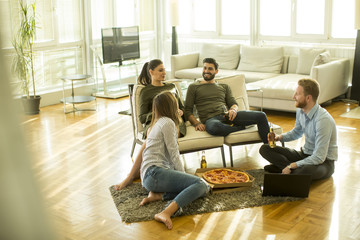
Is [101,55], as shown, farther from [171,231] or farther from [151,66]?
[171,231]

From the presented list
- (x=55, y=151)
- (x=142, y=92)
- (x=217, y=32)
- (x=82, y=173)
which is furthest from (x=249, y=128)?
(x=217, y=32)

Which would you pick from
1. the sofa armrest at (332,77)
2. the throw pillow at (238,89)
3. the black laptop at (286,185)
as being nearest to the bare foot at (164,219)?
the black laptop at (286,185)

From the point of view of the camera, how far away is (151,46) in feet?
32.8

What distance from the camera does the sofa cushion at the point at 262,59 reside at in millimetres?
7957

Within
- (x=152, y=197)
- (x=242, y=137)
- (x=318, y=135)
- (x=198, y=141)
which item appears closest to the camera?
(x=152, y=197)

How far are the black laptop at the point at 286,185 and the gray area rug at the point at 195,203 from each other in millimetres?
50

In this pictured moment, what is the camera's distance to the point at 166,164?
361 centimetres

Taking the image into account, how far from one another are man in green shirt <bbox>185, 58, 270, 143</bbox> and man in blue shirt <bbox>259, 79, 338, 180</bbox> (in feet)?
1.34

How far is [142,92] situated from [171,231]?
168cm

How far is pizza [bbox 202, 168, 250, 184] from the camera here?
12.6 feet

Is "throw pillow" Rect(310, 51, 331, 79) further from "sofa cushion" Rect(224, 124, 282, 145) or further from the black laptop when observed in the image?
the black laptop

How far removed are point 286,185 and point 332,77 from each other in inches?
154

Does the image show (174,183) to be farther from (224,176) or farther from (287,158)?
(287,158)

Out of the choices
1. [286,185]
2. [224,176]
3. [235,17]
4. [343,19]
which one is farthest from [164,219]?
[235,17]
